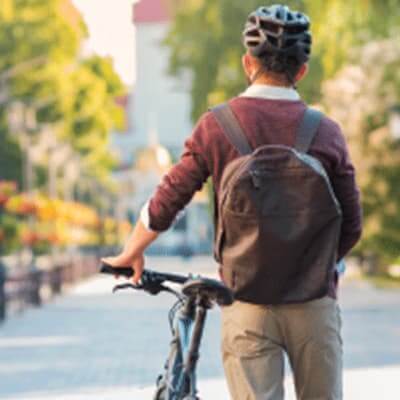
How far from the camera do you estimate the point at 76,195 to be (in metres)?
96.0

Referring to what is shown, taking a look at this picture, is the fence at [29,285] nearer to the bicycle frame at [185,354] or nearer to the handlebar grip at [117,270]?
the handlebar grip at [117,270]

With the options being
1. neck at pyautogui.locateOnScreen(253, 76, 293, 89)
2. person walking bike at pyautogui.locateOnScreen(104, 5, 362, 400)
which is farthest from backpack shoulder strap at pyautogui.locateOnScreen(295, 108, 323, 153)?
neck at pyautogui.locateOnScreen(253, 76, 293, 89)

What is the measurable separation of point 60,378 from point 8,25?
3827 cm

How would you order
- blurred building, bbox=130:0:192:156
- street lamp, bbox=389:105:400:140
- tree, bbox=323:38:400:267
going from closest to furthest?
street lamp, bbox=389:105:400:140 < tree, bbox=323:38:400:267 < blurred building, bbox=130:0:192:156

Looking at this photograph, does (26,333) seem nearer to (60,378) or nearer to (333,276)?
(60,378)

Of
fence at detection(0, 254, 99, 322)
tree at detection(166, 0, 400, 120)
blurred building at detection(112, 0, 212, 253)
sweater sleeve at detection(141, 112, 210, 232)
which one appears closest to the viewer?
sweater sleeve at detection(141, 112, 210, 232)

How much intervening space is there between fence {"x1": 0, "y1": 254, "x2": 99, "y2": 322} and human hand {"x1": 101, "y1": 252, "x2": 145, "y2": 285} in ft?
69.8

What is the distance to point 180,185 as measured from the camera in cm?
479

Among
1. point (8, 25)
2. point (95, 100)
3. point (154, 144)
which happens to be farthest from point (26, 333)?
point (154, 144)

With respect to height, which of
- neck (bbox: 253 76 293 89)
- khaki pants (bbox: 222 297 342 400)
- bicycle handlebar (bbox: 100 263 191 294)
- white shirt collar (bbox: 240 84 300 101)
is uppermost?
neck (bbox: 253 76 293 89)

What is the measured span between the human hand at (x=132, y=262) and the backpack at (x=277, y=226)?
0.23 metres

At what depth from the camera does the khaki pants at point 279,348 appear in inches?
190

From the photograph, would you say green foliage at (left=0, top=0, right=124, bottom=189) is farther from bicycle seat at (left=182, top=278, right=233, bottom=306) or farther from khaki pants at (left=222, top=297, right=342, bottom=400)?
bicycle seat at (left=182, top=278, right=233, bottom=306)

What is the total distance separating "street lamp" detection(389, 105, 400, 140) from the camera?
37.6m
